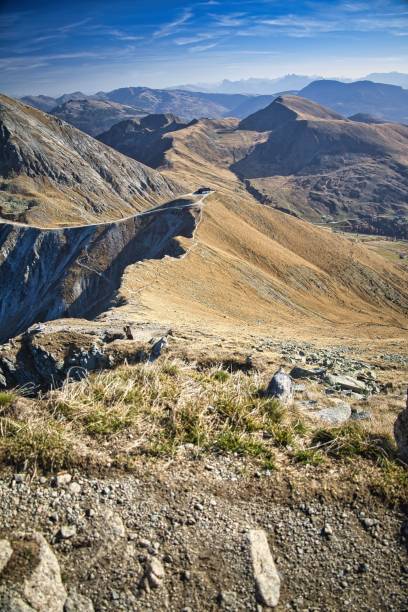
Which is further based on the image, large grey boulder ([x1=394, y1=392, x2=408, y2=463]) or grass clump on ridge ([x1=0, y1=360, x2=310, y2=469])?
large grey boulder ([x1=394, y1=392, x2=408, y2=463])

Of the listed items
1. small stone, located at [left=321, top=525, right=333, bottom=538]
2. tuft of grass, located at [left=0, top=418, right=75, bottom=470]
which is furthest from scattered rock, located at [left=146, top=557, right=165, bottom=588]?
small stone, located at [left=321, top=525, right=333, bottom=538]

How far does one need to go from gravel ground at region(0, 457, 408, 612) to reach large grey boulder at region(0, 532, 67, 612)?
0.18 metres

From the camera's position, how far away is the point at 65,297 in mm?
69562

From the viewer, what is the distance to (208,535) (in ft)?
20.4

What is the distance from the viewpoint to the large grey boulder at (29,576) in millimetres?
5039

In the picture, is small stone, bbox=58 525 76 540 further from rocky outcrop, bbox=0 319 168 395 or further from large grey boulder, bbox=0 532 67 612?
rocky outcrop, bbox=0 319 168 395

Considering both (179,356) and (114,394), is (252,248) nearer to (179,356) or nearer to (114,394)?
(179,356)

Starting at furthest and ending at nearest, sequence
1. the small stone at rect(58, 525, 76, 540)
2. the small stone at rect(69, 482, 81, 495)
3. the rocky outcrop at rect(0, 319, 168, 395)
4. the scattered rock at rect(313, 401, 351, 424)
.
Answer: the rocky outcrop at rect(0, 319, 168, 395) → the scattered rock at rect(313, 401, 351, 424) → the small stone at rect(69, 482, 81, 495) → the small stone at rect(58, 525, 76, 540)

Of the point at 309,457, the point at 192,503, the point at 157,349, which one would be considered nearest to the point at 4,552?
the point at 192,503

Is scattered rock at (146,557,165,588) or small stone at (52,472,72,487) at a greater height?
small stone at (52,472,72,487)

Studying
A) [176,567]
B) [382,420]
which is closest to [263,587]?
[176,567]

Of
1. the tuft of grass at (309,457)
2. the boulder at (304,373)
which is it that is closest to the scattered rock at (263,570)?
the tuft of grass at (309,457)

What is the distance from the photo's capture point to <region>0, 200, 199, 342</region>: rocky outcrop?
69.4 metres

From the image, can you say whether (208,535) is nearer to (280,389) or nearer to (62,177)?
(280,389)
